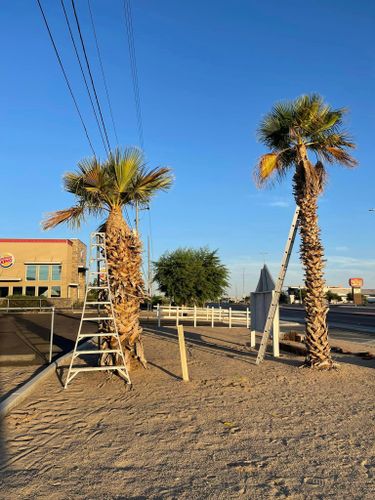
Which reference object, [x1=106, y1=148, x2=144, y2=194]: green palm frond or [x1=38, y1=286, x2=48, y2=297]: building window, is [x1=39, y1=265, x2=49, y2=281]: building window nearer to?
[x1=38, y1=286, x2=48, y2=297]: building window

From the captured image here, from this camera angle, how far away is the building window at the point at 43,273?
49219 millimetres

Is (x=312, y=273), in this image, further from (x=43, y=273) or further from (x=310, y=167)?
(x=43, y=273)

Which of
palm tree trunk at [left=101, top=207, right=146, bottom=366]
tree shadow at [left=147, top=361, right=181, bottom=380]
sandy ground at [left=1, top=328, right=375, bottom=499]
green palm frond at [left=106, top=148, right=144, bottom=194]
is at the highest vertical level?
green palm frond at [left=106, top=148, right=144, bottom=194]

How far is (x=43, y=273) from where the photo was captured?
4928 centimetres

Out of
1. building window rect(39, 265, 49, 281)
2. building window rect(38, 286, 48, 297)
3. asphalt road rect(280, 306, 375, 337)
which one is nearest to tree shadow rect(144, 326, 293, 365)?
asphalt road rect(280, 306, 375, 337)

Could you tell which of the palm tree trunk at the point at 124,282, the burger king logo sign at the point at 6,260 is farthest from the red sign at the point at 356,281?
the palm tree trunk at the point at 124,282

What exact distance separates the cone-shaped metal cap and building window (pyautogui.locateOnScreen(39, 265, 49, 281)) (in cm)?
4041

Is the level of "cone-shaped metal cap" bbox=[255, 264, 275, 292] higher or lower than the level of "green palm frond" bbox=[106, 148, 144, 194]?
lower

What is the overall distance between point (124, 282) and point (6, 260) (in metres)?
43.2

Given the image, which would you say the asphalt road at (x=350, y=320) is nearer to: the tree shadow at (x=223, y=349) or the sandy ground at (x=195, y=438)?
the tree shadow at (x=223, y=349)

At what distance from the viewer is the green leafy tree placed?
3148 centimetres

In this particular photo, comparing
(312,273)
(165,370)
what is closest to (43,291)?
(165,370)

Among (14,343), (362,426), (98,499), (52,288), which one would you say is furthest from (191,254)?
(98,499)

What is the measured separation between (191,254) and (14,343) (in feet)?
61.8
